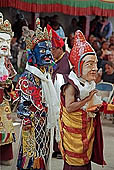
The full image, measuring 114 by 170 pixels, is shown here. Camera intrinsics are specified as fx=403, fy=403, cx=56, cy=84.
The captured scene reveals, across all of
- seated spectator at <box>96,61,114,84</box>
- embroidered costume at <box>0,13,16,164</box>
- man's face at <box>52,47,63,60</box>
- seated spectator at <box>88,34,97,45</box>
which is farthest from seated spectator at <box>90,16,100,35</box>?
embroidered costume at <box>0,13,16,164</box>

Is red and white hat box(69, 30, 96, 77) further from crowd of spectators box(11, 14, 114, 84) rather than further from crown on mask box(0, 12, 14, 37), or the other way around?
crowd of spectators box(11, 14, 114, 84)

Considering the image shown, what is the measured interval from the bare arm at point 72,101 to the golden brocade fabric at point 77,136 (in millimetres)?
64

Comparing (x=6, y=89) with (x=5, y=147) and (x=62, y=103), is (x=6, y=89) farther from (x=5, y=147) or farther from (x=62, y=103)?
(x=62, y=103)

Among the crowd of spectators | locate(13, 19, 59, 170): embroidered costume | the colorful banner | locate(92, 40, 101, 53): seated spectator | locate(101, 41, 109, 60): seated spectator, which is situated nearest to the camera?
locate(13, 19, 59, 170): embroidered costume

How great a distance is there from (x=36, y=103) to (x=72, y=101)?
1.63 ft

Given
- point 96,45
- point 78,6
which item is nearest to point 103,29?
point 96,45

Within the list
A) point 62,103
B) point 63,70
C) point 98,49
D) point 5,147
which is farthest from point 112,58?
point 62,103

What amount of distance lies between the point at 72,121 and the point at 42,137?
536 mm

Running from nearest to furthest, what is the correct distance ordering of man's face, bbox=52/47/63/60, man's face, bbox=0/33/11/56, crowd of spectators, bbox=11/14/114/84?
man's face, bbox=0/33/11/56 < man's face, bbox=52/47/63/60 < crowd of spectators, bbox=11/14/114/84

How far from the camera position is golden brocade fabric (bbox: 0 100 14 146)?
4.14 meters

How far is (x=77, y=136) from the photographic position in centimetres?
330

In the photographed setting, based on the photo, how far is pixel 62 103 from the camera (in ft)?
11.1

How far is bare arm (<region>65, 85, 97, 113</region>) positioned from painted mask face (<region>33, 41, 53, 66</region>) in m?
0.50

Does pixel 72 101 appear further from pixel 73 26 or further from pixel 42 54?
pixel 73 26
